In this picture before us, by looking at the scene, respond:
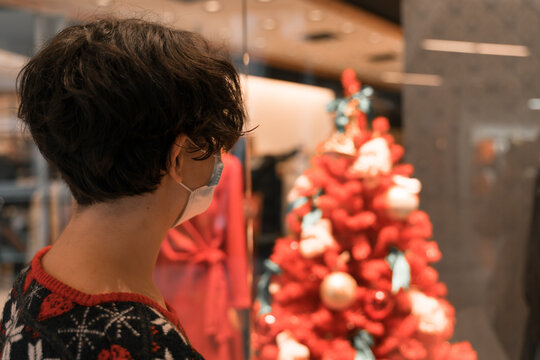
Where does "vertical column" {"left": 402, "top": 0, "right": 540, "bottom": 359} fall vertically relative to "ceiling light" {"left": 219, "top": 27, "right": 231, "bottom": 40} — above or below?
below

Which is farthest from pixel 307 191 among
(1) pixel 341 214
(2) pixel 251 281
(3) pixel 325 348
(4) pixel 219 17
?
(4) pixel 219 17

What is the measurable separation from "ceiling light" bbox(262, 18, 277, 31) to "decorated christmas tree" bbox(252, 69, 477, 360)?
2.12 ft

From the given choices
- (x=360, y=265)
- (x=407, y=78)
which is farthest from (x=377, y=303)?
(x=407, y=78)

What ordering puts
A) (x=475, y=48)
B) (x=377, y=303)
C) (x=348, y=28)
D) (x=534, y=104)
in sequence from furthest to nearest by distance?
(x=348, y=28)
(x=475, y=48)
(x=534, y=104)
(x=377, y=303)

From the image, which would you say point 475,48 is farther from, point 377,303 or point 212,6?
point 212,6

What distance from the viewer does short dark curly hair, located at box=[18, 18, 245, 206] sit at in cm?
73

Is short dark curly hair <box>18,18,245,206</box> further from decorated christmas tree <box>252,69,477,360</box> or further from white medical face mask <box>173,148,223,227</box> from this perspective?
decorated christmas tree <box>252,69,477,360</box>

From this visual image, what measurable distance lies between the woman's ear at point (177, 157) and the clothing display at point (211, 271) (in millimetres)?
1501

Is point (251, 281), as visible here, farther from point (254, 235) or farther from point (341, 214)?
point (341, 214)

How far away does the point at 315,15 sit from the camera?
7.73 feet

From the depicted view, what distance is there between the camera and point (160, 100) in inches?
29.4

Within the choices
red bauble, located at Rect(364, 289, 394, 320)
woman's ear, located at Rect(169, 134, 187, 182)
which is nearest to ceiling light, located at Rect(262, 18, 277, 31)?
red bauble, located at Rect(364, 289, 394, 320)

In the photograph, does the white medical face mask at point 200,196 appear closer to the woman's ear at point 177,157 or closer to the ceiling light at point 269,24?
the woman's ear at point 177,157

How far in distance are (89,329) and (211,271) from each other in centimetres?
170
